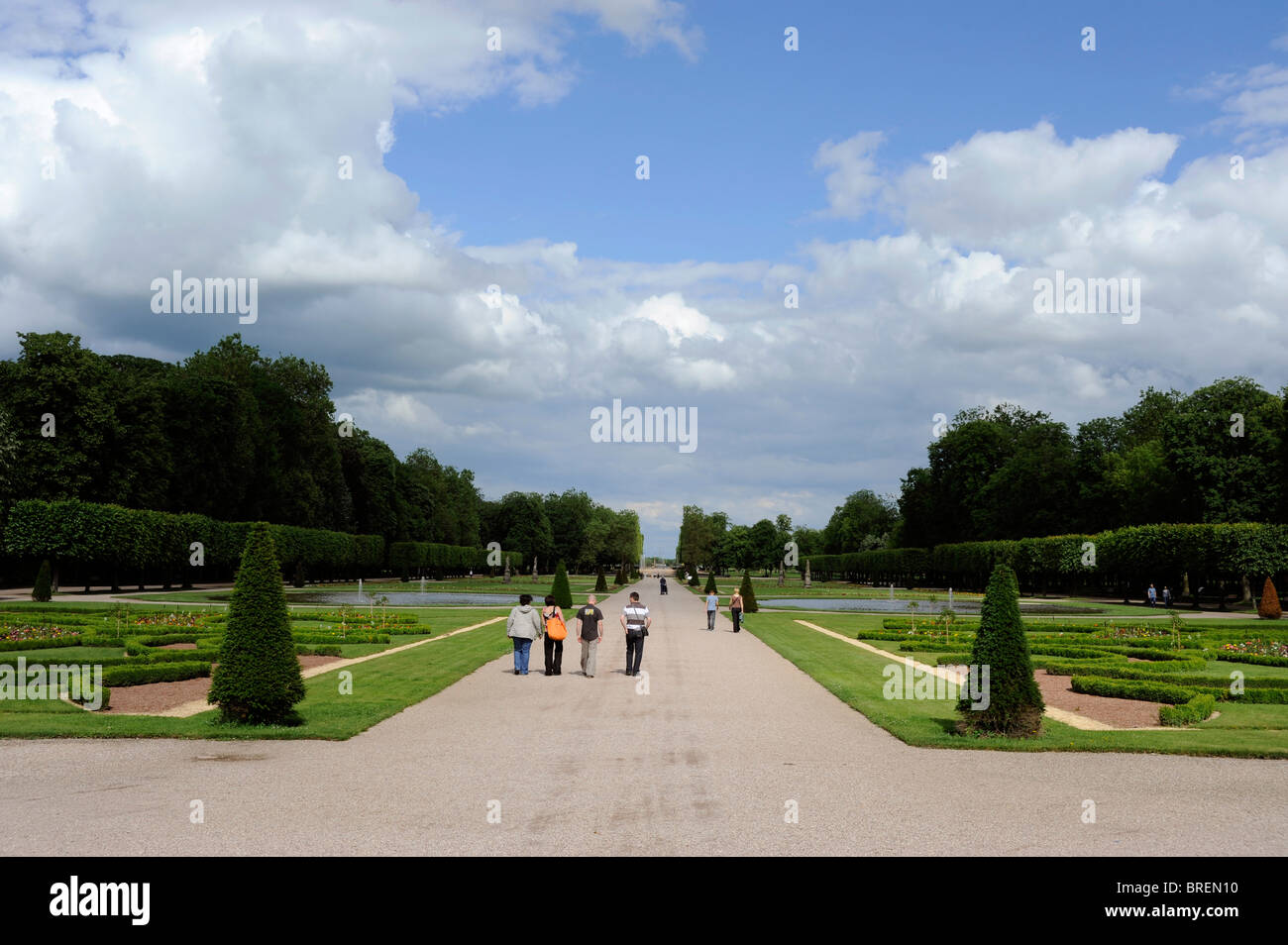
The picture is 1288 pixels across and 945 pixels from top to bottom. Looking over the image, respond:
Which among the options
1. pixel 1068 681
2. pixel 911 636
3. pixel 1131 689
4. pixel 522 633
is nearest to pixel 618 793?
pixel 522 633

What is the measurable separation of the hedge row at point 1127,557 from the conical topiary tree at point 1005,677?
28063 mm

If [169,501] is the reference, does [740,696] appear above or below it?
below

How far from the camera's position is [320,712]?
1351 centimetres

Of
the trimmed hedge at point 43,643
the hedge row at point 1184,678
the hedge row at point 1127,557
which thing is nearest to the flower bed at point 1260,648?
the hedge row at point 1184,678

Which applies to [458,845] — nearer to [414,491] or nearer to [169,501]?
[169,501]

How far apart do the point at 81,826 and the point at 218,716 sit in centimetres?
522

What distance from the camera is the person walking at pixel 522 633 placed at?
18.9 meters

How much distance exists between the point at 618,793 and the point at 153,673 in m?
11.9

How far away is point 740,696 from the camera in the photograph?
16297 millimetres

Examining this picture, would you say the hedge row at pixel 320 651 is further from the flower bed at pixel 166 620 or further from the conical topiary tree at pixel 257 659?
the conical topiary tree at pixel 257 659

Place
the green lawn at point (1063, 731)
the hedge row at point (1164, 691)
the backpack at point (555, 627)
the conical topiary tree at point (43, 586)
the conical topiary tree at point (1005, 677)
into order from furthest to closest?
the conical topiary tree at point (43, 586) → the backpack at point (555, 627) → the hedge row at point (1164, 691) → the conical topiary tree at point (1005, 677) → the green lawn at point (1063, 731)

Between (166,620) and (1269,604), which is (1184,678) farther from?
(1269,604)

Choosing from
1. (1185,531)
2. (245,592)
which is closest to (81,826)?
(245,592)
